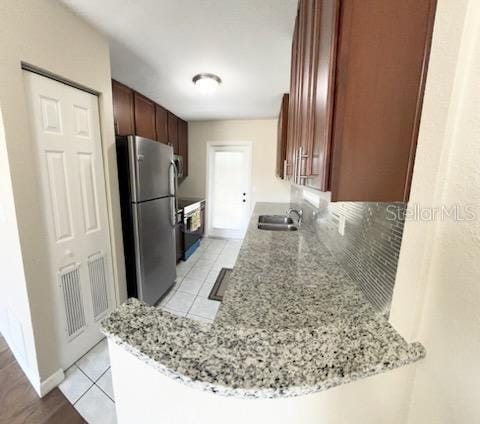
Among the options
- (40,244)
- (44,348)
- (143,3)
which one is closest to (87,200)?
(40,244)

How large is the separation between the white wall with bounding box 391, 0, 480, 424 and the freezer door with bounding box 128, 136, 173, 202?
1.92 m

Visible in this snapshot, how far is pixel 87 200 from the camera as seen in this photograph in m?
1.61

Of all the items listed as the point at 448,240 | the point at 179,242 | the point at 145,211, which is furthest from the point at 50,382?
the point at 448,240

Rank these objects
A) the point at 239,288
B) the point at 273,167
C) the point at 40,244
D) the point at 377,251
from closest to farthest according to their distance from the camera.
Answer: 1. the point at 377,251
2. the point at 239,288
3. the point at 40,244
4. the point at 273,167

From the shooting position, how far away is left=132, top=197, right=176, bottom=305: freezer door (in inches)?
77.7

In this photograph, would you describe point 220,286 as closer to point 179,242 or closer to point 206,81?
point 179,242

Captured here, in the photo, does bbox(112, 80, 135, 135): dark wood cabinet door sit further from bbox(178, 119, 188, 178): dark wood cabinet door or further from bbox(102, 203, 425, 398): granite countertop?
bbox(102, 203, 425, 398): granite countertop

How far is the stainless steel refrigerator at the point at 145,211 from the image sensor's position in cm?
188

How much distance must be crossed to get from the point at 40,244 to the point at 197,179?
10.3ft

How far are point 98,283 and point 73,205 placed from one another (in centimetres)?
68

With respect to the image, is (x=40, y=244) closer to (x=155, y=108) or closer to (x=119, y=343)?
(x=119, y=343)

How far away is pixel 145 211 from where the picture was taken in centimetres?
201

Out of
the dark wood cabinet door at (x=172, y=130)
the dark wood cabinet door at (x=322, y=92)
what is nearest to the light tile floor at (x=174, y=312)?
the dark wood cabinet door at (x=322, y=92)

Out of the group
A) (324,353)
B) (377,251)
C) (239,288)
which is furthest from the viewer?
(239,288)
